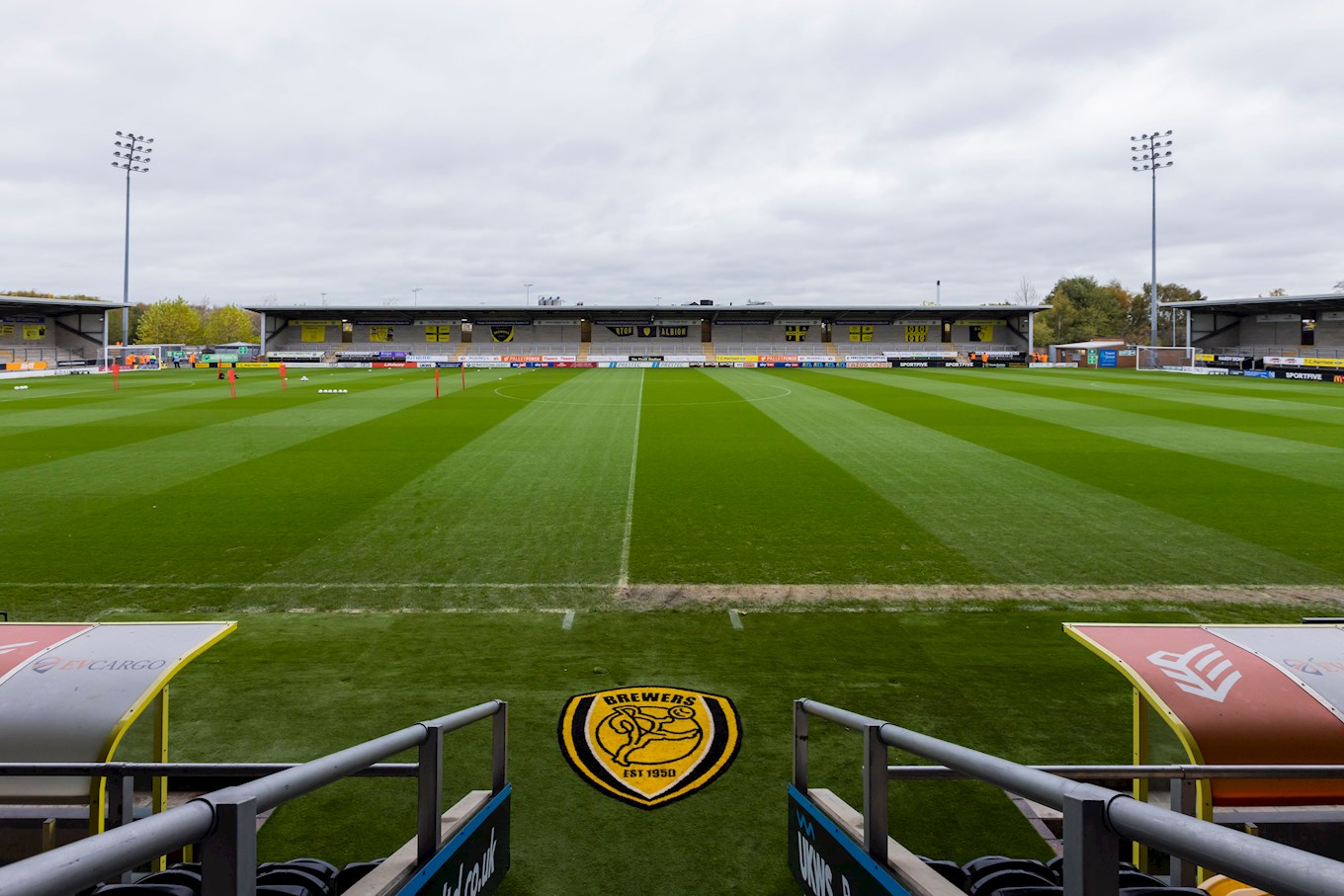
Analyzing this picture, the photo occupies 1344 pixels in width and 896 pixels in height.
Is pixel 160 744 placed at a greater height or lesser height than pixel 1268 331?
lesser

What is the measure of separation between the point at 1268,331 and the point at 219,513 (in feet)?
275

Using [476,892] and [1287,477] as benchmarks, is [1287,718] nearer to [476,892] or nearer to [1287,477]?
[476,892]

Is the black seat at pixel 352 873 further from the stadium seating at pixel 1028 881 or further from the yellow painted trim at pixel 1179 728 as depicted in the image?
the yellow painted trim at pixel 1179 728

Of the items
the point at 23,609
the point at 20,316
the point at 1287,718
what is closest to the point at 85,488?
the point at 23,609

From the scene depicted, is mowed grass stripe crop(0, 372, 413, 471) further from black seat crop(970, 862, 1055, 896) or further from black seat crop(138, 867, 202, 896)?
black seat crop(970, 862, 1055, 896)

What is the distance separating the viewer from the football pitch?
550 centimetres

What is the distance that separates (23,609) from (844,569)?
953cm

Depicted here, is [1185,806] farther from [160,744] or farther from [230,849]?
[160,744]

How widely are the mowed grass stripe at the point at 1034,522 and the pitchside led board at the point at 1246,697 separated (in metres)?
5.89

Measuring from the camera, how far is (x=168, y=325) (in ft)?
383

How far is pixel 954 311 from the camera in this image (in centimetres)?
8019

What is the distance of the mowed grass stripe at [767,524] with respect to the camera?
35.3 feet

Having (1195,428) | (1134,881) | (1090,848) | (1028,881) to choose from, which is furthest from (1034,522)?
(1195,428)

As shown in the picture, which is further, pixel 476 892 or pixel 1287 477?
pixel 1287 477
